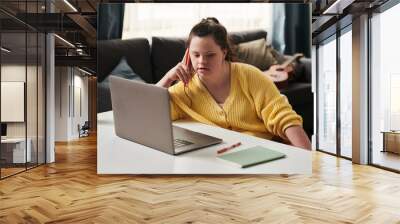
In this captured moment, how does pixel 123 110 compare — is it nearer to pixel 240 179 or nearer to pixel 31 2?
pixel 240 179

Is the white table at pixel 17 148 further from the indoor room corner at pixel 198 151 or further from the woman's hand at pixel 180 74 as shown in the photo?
the woman's hand at pixel 180 74

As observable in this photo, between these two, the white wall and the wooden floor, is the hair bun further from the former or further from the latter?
the white wall

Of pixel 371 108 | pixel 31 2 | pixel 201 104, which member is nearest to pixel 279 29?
pixel 201 104

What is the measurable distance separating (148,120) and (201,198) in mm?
1179

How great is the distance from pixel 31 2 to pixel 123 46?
8.20ft

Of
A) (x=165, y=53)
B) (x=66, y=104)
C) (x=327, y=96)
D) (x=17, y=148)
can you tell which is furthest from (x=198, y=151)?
(x=66, y=104)

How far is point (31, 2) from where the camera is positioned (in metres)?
6.84

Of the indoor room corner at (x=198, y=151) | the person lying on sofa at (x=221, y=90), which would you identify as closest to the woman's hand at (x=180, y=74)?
the person lying on sofa at (x=221, y=90)

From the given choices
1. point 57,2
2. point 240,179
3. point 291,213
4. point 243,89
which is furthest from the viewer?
point 57,2

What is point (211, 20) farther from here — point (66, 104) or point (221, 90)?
point (66, 104)

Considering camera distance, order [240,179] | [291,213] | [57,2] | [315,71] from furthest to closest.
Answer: [315,71]
[57,2]
[240,179]
[291,213]

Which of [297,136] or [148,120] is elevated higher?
[148,120]

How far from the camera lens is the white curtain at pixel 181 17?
538cm

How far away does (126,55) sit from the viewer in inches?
213
